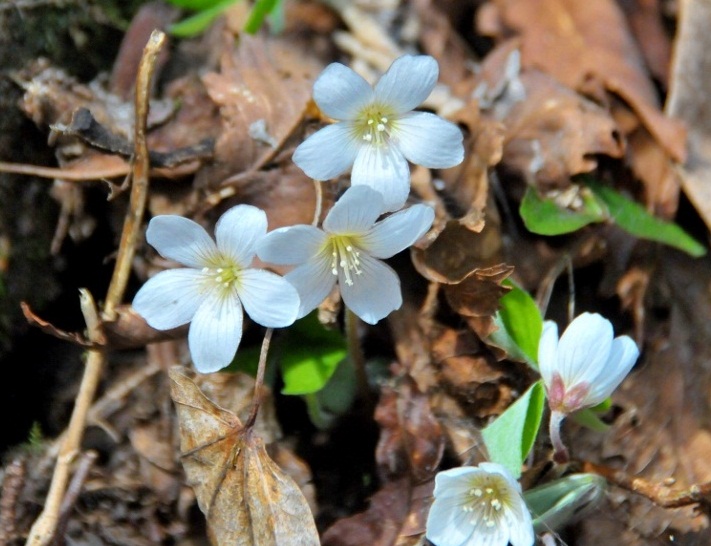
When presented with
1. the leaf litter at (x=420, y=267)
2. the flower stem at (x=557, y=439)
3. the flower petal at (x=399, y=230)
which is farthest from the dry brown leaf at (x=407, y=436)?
the flower petal at (x=399, y=230)

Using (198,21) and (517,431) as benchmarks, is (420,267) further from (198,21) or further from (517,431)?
(198,21)

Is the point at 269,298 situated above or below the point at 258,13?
below

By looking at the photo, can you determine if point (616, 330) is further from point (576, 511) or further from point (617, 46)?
point (617, 46)

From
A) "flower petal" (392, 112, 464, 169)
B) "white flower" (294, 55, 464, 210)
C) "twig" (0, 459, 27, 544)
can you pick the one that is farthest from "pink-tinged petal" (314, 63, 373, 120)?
"twig" (0, 459, 27, 544)

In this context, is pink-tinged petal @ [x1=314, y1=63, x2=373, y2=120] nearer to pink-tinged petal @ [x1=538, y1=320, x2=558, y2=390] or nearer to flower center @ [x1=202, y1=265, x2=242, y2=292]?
flower center @ [x1=202, y1=265, x2=242, y2=292]

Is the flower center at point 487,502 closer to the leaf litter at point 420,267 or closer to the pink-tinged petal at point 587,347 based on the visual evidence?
the leaf litter at point 420,267

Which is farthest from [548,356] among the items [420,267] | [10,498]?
[10,498]
